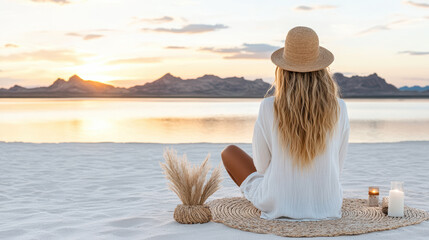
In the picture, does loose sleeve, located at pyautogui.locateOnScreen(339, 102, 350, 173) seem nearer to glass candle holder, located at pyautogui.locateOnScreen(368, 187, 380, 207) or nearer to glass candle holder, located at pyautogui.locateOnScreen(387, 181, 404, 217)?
glass candle holder, located at pyautogui.locateOnScreen(387, 181, 404, 217)

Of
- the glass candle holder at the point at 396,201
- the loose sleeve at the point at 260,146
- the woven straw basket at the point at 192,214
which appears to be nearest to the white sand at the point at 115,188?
the woven straw basket at the point at 192,214

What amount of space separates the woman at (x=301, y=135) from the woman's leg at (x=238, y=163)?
252 mm

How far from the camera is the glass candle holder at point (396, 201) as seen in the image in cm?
288

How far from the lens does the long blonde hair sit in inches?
98.7

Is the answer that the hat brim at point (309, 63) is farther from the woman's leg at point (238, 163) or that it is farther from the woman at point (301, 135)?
the woman's leg at point (238, 163)

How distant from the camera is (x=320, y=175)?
2.62 metres

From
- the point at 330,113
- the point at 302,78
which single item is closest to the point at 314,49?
the point at 302,78

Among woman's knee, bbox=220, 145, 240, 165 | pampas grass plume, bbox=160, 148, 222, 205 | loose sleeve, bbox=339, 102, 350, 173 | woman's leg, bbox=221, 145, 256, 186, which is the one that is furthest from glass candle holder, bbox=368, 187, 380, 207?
pampas grass plume, bbox=160, 148, 222, 205

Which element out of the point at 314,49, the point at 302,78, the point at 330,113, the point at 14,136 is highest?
the point at 314,49

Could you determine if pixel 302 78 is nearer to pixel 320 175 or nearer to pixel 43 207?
pixel 320 175

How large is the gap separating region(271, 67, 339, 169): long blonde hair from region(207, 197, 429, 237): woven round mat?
1.16 feet

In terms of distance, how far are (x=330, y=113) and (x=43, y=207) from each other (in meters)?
2.10

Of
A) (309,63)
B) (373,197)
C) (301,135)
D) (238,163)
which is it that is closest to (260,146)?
(301,135)

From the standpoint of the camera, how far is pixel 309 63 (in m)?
2.53
